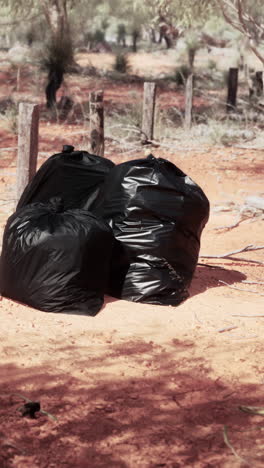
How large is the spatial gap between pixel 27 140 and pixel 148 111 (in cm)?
555

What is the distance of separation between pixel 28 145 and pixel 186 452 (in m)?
3.76

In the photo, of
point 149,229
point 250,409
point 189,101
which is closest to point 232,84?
point 189,101

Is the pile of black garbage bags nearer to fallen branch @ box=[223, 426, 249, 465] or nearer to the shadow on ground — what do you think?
the shadow on ground

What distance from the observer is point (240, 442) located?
3076 mm

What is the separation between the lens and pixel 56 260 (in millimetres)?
4387

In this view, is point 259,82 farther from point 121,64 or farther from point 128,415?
point 128,415

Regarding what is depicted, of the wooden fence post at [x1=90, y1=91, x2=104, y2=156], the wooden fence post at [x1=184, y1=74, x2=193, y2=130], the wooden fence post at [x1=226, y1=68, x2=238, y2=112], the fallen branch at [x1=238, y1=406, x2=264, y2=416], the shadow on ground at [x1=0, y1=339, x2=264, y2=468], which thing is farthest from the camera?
the wooden fence post at [x1=226, y1=68, x2=238, y2=112]

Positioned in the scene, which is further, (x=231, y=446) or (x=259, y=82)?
(x=259, y=82)

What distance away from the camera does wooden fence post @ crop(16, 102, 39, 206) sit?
20.1 feet

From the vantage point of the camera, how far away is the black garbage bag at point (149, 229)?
474 centimetres

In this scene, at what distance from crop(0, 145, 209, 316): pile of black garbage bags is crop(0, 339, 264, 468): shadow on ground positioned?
60cm

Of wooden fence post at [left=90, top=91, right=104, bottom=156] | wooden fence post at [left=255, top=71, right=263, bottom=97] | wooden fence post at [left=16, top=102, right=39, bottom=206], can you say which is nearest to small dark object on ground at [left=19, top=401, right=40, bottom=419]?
wooden fence post at [left=16, top=102, right=39, bottom=206]

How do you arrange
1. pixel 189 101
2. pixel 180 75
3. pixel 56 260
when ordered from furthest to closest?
pixel 180 75
pixel 189 101
pixel 56 260

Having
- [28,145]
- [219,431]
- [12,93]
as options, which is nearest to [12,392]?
[219,431]
